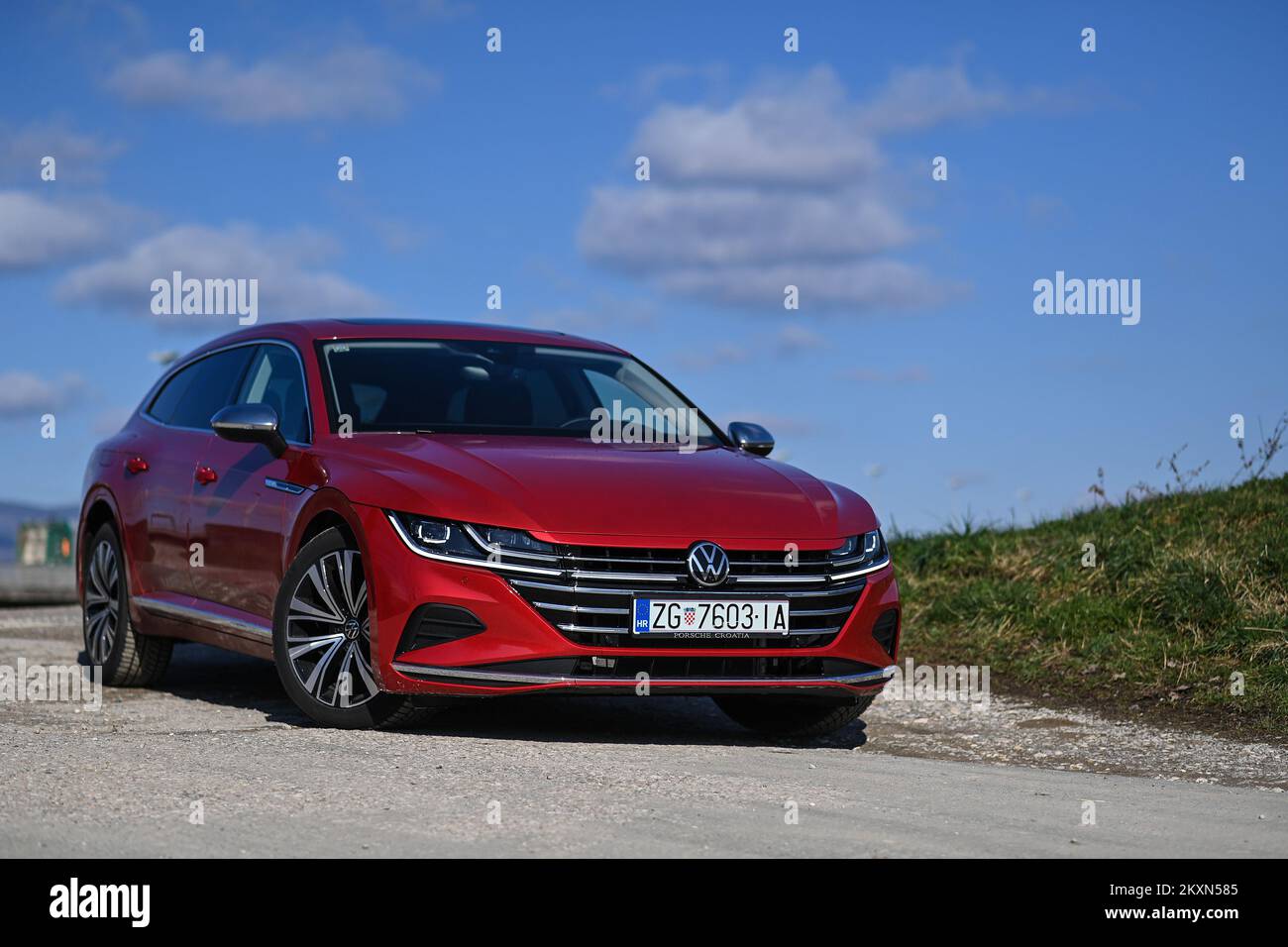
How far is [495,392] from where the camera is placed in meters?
8.01

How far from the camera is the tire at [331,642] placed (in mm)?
6859

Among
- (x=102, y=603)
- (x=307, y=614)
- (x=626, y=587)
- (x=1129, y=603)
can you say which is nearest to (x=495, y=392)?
(x=307, y=614)

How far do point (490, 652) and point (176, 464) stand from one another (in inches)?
113

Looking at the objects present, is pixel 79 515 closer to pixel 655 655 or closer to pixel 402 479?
pixel 402 479

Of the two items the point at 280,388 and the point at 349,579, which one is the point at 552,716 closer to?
the point at 349,579

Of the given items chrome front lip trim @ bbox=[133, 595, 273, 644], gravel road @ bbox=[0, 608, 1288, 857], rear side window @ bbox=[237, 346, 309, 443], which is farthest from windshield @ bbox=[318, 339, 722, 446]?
gravel road @ bbox=[0, 608, 1288, 857]

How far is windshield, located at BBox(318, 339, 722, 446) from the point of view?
7.73m

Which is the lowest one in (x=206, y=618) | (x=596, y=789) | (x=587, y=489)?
(x=596, y=789)

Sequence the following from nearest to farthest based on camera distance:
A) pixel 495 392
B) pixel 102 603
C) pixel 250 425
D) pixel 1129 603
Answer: pixel 250 425
pixel 495 392
pixel 102 603
pixel 1129 603

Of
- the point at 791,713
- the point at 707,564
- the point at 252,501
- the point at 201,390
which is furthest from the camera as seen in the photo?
the point at 201,390

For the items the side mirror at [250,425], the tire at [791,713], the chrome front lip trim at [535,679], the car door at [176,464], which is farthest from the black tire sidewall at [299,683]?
the tire at [791,713]

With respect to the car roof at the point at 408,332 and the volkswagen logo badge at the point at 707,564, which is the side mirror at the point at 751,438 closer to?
the car roof at the point at 408,332

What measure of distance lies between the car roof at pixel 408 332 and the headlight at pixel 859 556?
2027 mm
